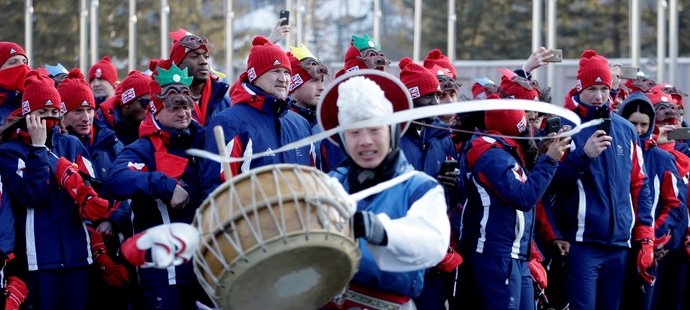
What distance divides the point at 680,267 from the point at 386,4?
849cm

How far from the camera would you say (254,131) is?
7.16 meters

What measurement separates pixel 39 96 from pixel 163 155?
36.8 inches

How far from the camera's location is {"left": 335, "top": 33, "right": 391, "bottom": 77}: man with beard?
29.4ft

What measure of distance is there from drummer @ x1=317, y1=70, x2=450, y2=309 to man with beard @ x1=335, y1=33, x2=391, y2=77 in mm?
3779

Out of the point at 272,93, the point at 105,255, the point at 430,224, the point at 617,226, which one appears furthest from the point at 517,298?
the point at 430,224

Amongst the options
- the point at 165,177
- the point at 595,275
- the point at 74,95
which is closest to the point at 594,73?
the point at 595,275

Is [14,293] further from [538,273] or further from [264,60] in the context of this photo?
[538,273]

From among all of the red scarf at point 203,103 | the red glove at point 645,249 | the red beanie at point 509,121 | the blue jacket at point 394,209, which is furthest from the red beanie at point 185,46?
the red glove at point 645,249

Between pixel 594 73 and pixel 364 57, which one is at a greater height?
pixel 364 57

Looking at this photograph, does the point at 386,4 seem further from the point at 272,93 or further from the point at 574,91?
the point at 272,93

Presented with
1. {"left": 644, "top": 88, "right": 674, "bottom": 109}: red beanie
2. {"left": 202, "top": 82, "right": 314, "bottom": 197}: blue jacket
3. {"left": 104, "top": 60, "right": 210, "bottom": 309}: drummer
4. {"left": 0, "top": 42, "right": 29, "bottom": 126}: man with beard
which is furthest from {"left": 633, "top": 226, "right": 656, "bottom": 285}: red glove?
{"left": 0, "top": 42, "right": 29, "bottom": 126}: man with beard

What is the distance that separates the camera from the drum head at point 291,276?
4285 mm

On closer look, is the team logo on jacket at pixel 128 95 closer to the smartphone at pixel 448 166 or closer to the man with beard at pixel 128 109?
the man with beard at pixel 128 109

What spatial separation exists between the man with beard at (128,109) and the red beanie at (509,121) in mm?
2622
